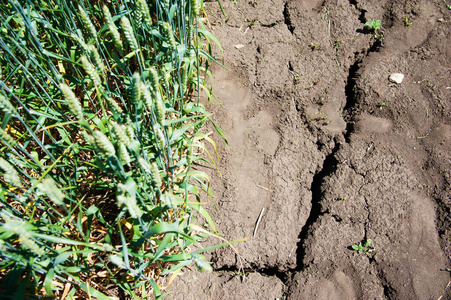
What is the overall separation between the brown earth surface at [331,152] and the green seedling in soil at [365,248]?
22 millimetres

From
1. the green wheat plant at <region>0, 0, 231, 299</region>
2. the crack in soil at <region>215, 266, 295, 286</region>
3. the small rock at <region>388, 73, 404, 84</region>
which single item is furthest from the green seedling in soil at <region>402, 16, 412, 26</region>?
the crack in soil at <region>215, 266, 295, 286</region>

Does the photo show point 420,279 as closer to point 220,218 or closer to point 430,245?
point 430,245

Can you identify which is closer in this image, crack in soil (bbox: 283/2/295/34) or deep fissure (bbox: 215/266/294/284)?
deep fissure (bbox: 215/266/294/284)

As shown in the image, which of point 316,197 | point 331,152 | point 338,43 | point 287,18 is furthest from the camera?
point 287,18

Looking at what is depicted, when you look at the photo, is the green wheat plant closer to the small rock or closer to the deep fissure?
the deep fissure

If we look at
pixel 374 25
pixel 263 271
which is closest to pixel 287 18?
pixel 374 25

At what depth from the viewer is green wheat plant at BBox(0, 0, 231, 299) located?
3.57ft

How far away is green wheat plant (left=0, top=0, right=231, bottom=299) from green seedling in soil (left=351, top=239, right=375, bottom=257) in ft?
2.91

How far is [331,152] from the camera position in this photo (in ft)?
6.82

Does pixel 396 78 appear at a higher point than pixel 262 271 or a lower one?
higher

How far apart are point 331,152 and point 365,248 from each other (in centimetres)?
64

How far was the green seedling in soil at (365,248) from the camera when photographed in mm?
1738

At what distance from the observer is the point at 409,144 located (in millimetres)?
2023

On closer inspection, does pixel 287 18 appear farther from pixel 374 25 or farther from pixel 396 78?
pixel 396 78
